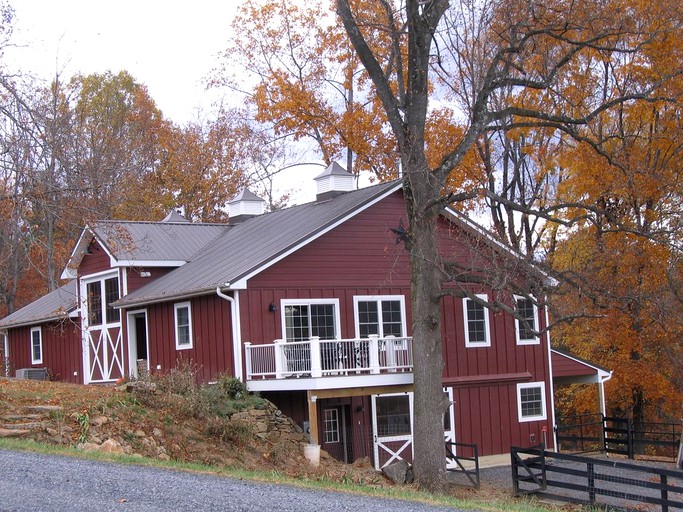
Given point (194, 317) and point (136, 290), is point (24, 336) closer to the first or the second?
point (136, 290)

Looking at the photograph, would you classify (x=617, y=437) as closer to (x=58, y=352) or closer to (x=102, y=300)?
(x=102, y=300)

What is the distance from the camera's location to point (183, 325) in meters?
24.4

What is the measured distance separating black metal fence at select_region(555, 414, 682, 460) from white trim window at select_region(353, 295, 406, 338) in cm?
622

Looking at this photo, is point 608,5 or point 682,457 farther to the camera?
point 682,457

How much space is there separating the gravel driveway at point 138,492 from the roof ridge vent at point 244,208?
59.4 feet

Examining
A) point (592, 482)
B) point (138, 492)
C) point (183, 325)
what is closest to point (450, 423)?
point (592, 482)

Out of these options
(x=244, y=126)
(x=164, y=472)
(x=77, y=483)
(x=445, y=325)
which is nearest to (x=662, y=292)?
(x=445, y=325)

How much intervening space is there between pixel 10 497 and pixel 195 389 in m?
10.4

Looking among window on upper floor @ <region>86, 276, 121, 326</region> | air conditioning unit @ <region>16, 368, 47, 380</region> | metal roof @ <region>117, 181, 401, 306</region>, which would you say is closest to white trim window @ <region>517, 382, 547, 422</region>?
metal roof @ <region>117, 181, 401, 306</region>

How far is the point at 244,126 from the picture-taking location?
42.1m

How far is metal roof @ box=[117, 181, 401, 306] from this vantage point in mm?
22688

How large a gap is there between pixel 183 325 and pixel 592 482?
11434mm

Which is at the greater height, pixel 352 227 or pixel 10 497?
pixel 352 227

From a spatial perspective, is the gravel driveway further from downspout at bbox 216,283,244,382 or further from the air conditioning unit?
the air conditioning unit
